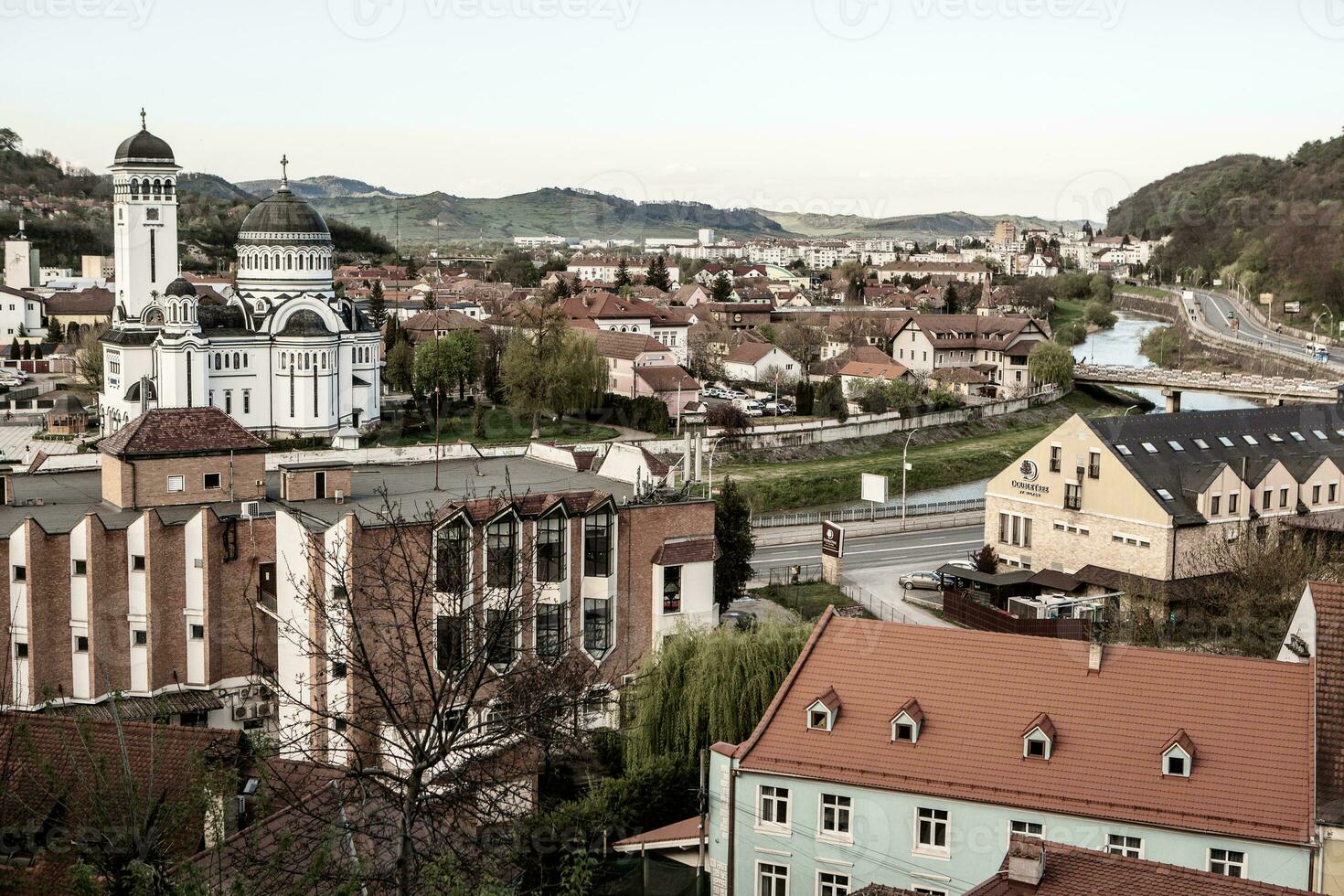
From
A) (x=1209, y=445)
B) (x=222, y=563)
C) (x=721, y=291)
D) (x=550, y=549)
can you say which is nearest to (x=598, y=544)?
(x=550, y=549)

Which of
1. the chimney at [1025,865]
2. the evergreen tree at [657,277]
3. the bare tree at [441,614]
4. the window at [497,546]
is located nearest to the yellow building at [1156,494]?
the bare tree at [441,614]

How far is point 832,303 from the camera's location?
321 feet

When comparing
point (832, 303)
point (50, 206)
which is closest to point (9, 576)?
point (832, 303)

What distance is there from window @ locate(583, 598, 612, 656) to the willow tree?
1889 millimetres

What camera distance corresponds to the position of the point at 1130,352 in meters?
77.9

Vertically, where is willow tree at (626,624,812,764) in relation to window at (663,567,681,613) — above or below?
below

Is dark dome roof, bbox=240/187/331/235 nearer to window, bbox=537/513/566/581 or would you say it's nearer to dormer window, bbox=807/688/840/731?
window, bbox=537/513/566/581

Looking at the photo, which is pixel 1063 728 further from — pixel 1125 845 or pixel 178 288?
pixel 178 288

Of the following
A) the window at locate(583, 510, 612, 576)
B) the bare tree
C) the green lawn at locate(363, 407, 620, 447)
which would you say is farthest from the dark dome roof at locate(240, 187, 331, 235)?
the window at locate(583, 510, 612, 576)

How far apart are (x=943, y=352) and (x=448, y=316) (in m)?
21.6

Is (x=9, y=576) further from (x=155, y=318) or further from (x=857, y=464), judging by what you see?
(x=857, y=464)

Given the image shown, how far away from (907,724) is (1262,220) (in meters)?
77.8

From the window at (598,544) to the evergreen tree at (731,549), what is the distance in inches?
187

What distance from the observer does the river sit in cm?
5997
